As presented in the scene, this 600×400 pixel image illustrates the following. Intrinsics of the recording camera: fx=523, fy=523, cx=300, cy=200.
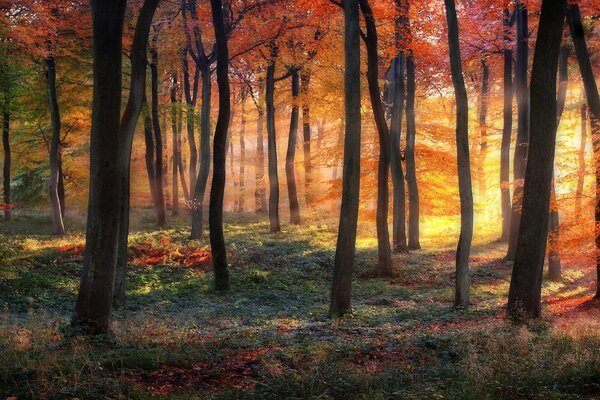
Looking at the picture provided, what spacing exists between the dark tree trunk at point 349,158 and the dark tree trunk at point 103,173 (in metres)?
5.29

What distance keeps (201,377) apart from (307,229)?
2128 centimetres

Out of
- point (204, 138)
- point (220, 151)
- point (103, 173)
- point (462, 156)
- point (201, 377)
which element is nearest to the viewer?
point (201, 377)

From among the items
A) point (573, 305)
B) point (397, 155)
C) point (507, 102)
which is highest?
point (507, 102)

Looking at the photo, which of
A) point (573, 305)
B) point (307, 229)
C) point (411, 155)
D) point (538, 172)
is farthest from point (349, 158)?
point (307, 229)

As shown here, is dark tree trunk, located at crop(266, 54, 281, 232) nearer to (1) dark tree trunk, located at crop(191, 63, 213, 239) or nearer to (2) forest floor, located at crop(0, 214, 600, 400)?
(1) dark tree trunk, located at crop(191, 63, 213, 239)

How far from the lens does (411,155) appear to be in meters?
23.5

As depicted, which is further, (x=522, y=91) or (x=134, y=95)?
(x=522, y=91)

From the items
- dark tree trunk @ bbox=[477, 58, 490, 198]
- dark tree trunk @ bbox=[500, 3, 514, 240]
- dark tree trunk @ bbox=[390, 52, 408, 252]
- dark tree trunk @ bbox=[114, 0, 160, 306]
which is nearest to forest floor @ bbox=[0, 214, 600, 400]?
dark tree trunk @ bbox=[390, 52, 408, 252]

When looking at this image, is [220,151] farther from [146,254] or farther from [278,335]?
[278,335]

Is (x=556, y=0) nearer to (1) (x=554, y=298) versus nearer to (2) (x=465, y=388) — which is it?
(2) (x=465, y=388)

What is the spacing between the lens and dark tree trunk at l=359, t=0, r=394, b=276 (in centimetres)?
1467

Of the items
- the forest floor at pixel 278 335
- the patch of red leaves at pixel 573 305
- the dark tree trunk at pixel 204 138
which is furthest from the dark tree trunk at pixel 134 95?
the patch of red leaves at pixel 573 305

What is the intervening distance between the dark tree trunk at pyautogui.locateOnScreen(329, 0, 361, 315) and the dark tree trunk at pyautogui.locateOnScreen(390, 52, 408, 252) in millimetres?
11014

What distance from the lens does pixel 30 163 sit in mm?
29188
